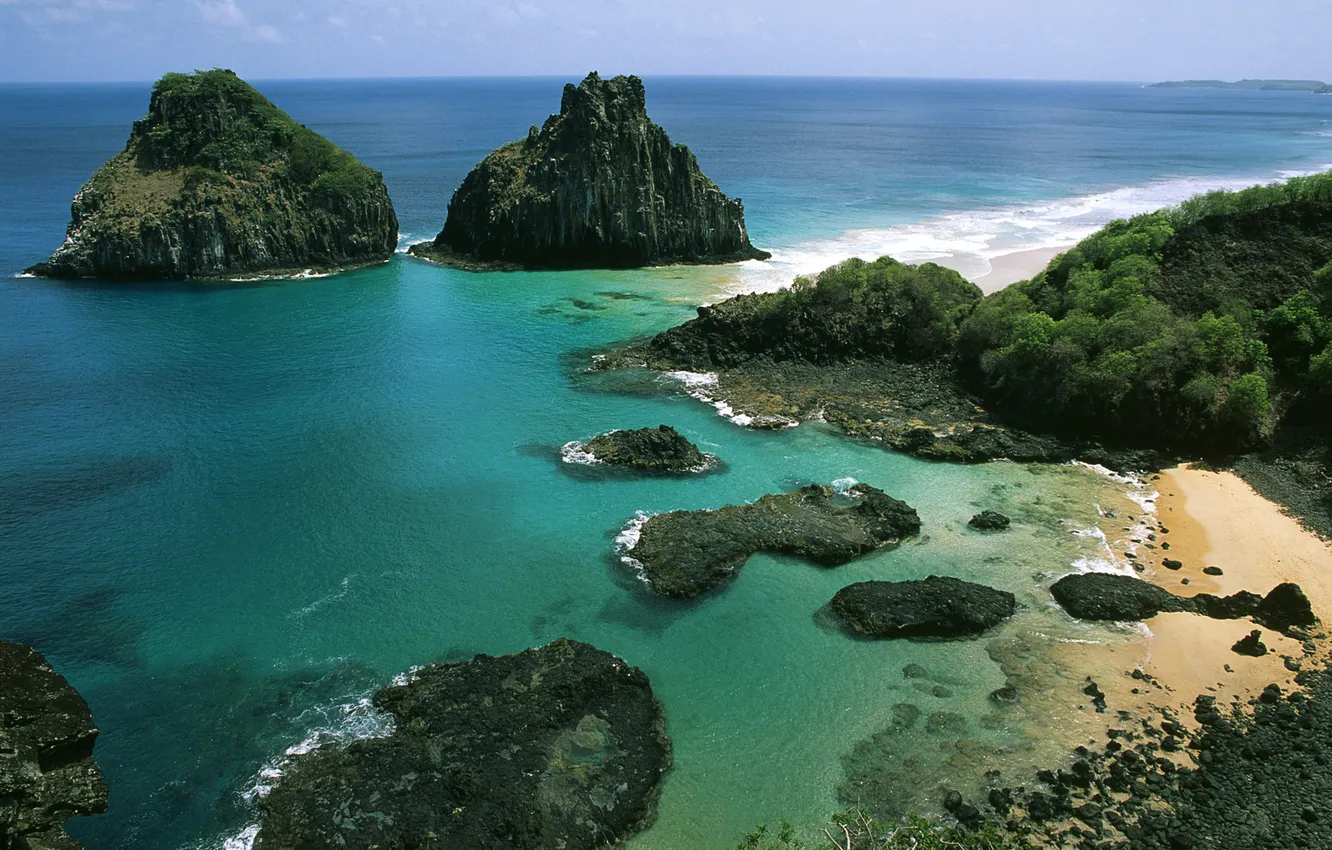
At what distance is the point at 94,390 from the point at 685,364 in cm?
3898

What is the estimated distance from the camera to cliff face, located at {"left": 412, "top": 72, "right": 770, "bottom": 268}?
281ft

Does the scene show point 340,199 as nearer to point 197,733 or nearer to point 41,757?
point 197,733

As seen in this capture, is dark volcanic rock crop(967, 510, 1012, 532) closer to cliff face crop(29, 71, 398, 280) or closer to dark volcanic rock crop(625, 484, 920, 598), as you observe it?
dark volcanic rock crop(625, 484, 920, 598)

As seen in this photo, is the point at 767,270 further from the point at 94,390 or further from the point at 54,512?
the point at 54,512

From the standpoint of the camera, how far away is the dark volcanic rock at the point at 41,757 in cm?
2141

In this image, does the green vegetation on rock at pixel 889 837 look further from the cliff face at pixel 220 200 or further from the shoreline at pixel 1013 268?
the cliff face at pixel 220 200

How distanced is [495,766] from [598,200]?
226 feet

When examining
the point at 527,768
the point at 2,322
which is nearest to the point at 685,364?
the point at 527,768

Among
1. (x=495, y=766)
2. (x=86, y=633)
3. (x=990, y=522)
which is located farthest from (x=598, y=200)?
(x=495, y=766)

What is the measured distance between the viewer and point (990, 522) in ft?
128

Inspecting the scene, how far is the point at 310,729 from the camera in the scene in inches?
1073

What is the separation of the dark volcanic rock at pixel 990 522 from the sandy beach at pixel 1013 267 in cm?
4030

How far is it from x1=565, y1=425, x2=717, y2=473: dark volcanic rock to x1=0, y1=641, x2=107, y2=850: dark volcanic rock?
26.0 m

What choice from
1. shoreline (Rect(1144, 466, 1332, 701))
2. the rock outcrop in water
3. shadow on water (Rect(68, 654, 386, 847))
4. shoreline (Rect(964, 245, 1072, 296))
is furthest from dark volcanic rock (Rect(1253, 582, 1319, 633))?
shoreline (Rect(964, 245, 1072, 296))
